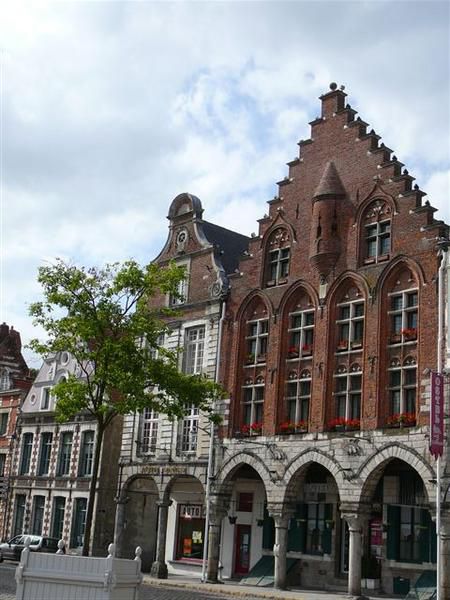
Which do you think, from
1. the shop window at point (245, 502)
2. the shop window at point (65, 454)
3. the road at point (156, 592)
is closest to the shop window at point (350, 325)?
the shop window at point (245, 502)

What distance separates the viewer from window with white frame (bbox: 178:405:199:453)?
35438 millimetres

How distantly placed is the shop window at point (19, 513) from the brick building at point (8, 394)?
676 mm

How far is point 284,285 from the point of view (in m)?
33.5

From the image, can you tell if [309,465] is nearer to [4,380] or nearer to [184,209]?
[184,209]

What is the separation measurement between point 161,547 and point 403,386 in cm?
1250

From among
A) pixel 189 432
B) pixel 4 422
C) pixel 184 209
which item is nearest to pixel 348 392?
pixel 189 432

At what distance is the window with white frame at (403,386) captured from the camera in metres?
27.8

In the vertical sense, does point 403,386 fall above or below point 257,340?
below

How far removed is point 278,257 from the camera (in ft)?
112

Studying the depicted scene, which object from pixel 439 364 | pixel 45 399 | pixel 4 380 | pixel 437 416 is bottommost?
pixel 437 416

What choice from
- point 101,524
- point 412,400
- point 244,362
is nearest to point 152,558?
point 101,524

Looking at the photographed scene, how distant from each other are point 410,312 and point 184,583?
12.9 meters

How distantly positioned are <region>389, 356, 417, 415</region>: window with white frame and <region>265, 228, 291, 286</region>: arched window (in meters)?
6.84

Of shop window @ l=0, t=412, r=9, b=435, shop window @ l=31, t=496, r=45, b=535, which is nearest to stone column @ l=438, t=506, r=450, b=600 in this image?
shop window @ l=31, t=496, r=45, b=535
